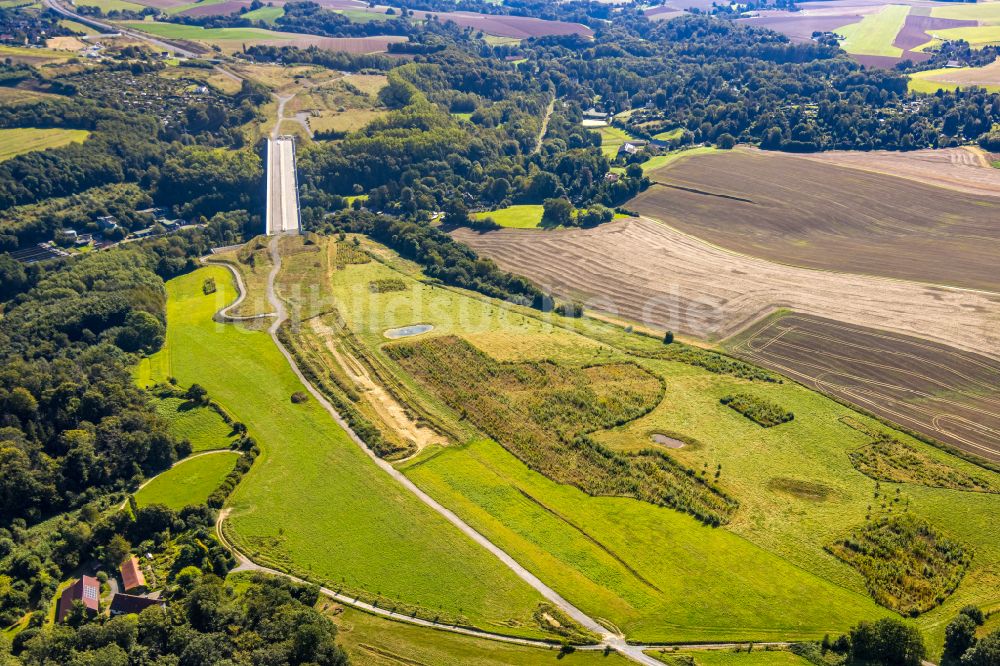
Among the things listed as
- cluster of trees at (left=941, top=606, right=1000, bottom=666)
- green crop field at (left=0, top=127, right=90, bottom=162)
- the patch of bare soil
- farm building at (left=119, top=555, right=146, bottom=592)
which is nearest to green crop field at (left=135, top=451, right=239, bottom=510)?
farm building at (left=119, top=555, right=146, bottom=592)

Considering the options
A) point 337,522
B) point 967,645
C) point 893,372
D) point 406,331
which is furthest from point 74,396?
point 893,372

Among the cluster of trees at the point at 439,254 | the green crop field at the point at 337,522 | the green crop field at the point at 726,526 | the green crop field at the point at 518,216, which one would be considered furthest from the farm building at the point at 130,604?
the green crop field at the point at 518,216

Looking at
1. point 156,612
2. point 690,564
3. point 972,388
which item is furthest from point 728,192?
point 156,612

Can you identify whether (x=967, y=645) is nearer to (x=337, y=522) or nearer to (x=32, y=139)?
(x=337, y=522)

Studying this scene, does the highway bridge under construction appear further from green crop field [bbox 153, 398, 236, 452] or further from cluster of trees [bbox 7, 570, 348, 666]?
cluster of trees [bbox 7, 570, 348, 666]

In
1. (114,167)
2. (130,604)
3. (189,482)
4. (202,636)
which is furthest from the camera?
(114,167)

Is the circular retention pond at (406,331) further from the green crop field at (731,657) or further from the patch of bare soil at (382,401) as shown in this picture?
the green crop field at (731,657)
